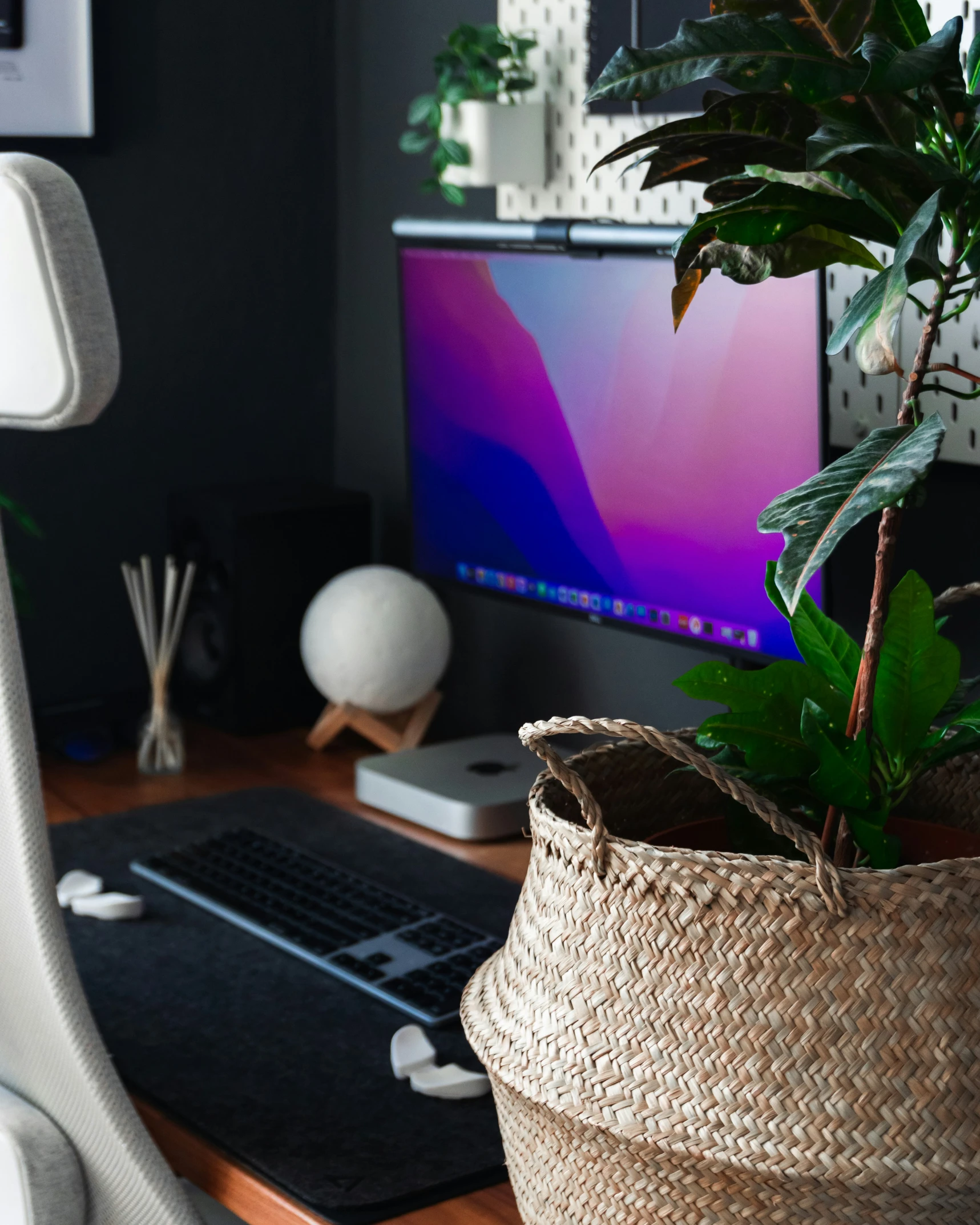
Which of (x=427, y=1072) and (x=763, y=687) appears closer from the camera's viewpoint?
(x=763, y=687)

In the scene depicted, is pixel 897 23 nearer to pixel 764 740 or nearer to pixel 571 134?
pixel 764 740

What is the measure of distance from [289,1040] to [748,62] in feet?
2.36

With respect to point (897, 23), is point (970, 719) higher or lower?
lower

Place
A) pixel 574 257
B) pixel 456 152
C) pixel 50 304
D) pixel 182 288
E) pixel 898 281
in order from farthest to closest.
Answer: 1. pixel 182 288
2. pixel 456 152
3. pixel 574 257
4. pixel 50 304
5. pixel 898 281

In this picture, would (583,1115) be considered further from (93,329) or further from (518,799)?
(518,799)

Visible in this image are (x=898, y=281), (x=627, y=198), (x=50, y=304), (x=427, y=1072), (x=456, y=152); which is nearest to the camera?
(x=898, y=281)

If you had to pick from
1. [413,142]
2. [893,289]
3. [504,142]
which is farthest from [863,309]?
[413,142]

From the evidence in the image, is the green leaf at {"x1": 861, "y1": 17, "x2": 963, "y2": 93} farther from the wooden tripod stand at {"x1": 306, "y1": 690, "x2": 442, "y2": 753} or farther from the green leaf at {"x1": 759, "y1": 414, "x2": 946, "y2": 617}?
the wooden tripod stand at {"x1": 306, "y1": 690, "x2": 442, "y2": 753}

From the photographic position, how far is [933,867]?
614 millimetres

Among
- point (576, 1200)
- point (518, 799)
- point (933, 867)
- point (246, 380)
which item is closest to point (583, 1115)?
point (576, 1200)

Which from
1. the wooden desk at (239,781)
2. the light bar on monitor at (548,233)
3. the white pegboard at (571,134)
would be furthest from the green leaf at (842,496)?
the white pegboard at (571,134)

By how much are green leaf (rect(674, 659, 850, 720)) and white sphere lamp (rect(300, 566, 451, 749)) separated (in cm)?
97

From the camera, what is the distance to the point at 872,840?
2.29ft

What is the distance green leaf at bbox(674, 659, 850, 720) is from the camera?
2.39ft
